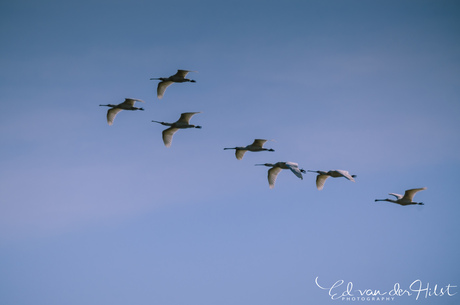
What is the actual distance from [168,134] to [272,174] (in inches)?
515

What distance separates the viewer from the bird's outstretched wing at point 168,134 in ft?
297

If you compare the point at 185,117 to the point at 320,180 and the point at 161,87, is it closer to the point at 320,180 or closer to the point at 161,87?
the point at 161,87

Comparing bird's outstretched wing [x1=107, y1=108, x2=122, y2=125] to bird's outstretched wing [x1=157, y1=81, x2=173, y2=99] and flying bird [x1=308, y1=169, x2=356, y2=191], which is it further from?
flying bird [x1=308, y1=169, x2=356, y2=191]

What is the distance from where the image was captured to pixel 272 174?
9244cm

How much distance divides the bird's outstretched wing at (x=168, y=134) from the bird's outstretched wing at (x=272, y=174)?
1216 cm

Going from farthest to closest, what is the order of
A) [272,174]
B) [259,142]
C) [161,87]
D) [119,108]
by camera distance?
[272,174]
[119,108]
[161,87]
[259,142]

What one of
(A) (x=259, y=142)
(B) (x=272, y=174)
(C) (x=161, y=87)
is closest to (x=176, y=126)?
(C) (x=161, y=87)

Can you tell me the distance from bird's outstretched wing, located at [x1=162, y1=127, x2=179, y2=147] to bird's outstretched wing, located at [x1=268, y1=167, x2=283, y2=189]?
12.2m

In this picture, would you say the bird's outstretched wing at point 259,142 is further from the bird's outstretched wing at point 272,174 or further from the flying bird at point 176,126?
the flying bird at point 176,126

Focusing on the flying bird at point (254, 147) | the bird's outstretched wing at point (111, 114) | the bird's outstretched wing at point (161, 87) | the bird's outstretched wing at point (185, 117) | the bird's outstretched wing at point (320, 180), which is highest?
the bird's outstretched wing at point (161, 87)

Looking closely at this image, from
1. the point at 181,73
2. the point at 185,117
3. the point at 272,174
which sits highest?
the point at 181,73

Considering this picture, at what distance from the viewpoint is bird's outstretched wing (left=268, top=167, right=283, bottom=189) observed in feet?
301

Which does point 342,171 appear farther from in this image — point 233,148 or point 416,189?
point 233,148

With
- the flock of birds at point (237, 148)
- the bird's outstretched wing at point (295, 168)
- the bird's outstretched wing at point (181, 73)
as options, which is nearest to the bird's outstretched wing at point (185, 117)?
the flock of birds at point (237, 148)
